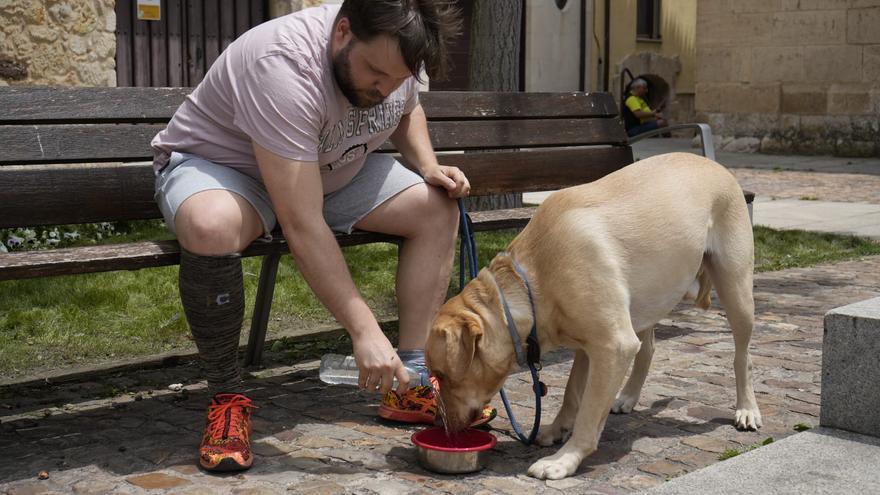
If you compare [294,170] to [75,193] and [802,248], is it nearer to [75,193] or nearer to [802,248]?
[75,193]

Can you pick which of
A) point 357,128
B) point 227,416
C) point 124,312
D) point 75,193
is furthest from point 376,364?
point 124,312

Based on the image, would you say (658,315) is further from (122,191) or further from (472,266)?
(122,191)

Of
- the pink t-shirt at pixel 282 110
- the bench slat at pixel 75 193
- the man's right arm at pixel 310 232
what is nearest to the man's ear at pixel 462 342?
the man's right arm at pixel 310 232

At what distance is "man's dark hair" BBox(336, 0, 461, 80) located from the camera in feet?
10.8

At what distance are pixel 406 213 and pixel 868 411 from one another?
167 cm

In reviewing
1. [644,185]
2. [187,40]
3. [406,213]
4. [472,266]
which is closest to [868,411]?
[644,185]

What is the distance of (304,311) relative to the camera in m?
5.73

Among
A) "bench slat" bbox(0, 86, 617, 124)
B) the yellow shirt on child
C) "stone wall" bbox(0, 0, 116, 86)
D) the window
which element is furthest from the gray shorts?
the window

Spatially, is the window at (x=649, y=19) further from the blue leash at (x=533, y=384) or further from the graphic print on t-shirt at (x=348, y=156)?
the graphic print on t-shirt at (x=348, y=156)

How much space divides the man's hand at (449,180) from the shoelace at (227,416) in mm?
1061

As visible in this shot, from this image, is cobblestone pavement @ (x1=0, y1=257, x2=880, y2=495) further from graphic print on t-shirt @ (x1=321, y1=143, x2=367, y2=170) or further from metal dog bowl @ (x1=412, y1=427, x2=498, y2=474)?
graphic print on t-shirt @ (x1=321, y1=143, x2=367, y2=170)

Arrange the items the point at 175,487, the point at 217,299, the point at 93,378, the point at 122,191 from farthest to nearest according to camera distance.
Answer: the point at 93,378, the point at 122,191, the point at 217,299, the point at 175,487

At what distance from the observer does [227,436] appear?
3.42 m

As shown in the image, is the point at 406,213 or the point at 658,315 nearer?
the point at 658,315
